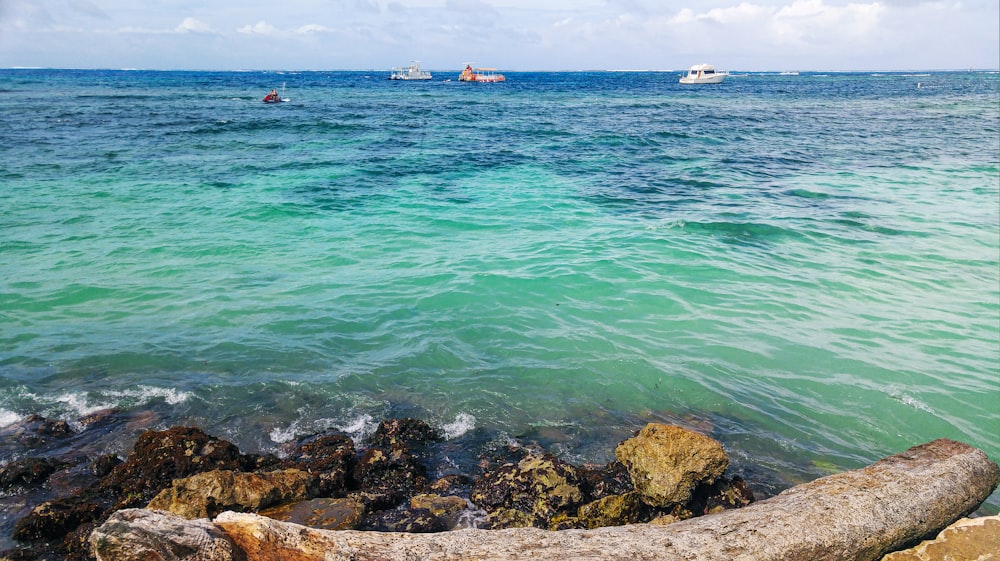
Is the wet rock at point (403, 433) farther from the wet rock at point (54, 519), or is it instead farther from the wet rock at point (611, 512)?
the wet rock at point (54, 519)

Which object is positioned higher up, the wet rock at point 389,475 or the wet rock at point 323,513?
the wet rock at point 323,513

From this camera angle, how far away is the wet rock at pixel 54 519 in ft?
17.1

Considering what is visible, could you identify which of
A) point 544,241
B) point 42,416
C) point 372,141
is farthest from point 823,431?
point 372,141

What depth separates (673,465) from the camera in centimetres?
575

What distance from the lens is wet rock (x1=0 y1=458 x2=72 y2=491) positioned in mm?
5977

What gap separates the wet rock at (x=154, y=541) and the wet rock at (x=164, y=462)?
2.56m

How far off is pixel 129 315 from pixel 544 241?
29.5 ft

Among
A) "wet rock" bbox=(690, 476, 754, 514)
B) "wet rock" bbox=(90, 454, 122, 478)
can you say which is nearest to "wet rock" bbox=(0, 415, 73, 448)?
"wet rock" bbox=(90, 454, 122, 478)

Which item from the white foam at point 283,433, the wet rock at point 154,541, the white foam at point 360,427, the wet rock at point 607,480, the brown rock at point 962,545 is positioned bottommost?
the white foam at point 283,433

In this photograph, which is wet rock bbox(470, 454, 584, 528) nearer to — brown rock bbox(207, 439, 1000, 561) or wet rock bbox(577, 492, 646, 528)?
wet rock bbox(577, 492, 646, 528)

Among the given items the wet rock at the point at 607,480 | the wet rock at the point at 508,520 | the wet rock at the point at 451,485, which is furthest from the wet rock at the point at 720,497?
the wet rock at the point at 451,485

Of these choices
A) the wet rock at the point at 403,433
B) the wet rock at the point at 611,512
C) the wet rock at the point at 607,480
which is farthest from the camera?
the wet rock at the point at 403,433

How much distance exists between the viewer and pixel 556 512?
18.4 ft

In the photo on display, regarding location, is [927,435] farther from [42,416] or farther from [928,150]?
[928,150]
